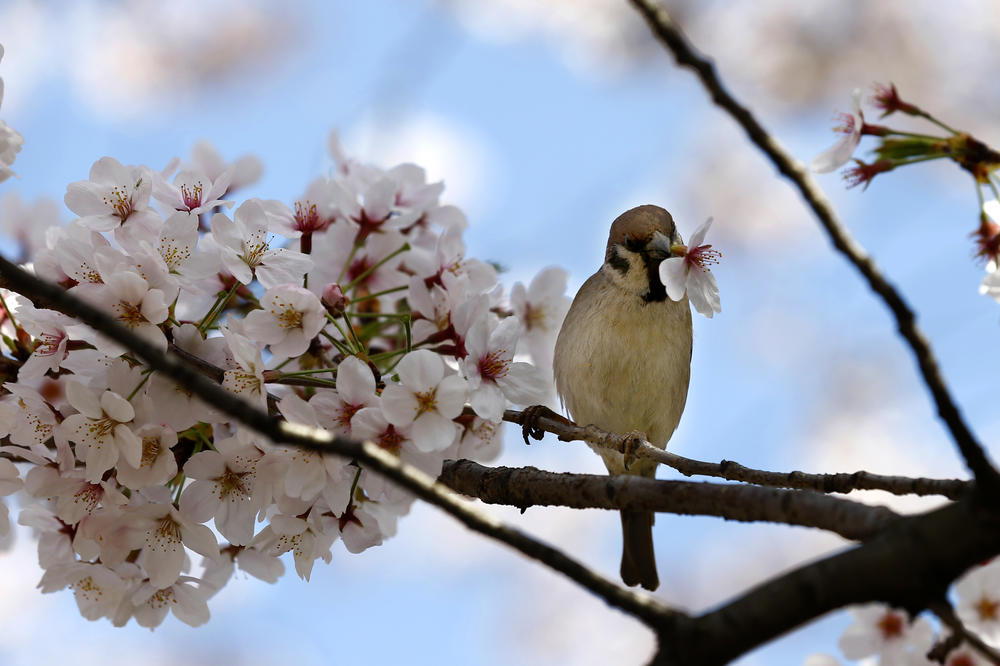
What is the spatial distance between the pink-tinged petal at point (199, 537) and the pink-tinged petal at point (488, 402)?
606 millimetres

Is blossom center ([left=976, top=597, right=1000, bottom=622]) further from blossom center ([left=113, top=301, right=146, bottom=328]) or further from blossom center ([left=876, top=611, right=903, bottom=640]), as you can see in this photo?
blossom center ([left=113, top=301, right=146, bottom=328])

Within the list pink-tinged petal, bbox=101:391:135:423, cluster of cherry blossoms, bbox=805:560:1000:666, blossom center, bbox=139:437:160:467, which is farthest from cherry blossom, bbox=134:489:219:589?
cluster of cherry blossoms, bbox=805:560:1000:666

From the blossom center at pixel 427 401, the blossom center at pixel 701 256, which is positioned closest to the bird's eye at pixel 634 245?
the blossom center at pixel 701 256

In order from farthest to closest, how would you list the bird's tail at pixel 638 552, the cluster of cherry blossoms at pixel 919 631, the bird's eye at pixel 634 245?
the bird's tail at pixel 638 552
the bird's eye at pixel 634 245
the cluster of cherry blossoms at pixel 919 631

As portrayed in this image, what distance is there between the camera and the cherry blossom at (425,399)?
205 cm

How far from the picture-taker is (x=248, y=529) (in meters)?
2.22

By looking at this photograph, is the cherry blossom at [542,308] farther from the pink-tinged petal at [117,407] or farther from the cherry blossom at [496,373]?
the pink-tinged petal at [117,407]

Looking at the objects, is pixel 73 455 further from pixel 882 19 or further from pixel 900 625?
pixel 882 19

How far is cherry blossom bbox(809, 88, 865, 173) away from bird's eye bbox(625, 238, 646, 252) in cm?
136

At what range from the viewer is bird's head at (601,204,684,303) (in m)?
3.44

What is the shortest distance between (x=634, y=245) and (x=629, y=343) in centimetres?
33

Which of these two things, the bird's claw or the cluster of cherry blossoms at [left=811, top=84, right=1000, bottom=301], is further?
the bird's claw

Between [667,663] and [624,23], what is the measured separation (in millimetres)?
8788

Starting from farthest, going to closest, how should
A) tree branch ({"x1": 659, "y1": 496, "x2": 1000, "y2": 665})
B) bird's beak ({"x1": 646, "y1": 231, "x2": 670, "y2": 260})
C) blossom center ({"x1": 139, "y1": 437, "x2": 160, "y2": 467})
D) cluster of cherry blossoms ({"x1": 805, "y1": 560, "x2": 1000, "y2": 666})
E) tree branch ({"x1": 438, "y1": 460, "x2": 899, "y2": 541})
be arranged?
bird's beak ({"x1": 646, "y1": 231, "x2": 670, "y2": 260})
cluster of cherry blossoms ({"x1": 805, "y1": 560, "x2": 1000, "y2": 666})
blossom center ({"x1": 139, "y1": 437, "x2": 160, "y2": 467})
tree branch ({"x1": 438, "y1": 460, "x2": 899, "y2": 541})
tree branch ({"x1": 659, "y1": 496, "x2": 1000, "y2": 665})
